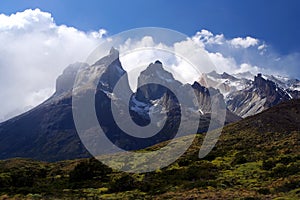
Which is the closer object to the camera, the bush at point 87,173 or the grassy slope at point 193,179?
the grassy slope at point 193,179

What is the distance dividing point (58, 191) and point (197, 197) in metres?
15.8

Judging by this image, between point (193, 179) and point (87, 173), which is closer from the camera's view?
point (193, 179)

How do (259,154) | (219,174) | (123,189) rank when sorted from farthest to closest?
(259,154)
(219,174)
(123,189)

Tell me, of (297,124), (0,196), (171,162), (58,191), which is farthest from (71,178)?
(297,124)

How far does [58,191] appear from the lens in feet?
139

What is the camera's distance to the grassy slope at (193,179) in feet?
122

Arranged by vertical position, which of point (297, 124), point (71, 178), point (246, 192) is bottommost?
point (246, 192)

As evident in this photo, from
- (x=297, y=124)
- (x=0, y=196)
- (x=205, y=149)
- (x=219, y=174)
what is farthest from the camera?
(x=297, y=124)

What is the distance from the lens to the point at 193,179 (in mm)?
46438

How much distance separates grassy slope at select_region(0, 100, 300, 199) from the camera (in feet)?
122

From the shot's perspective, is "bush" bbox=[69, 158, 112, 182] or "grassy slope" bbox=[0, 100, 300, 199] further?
"bush" bbox=[69, 158, 112, 182]

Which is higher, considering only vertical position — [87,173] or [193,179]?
[87,173]

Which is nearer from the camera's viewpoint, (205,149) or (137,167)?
(137,167)

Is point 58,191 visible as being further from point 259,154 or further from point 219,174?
point 259,154
